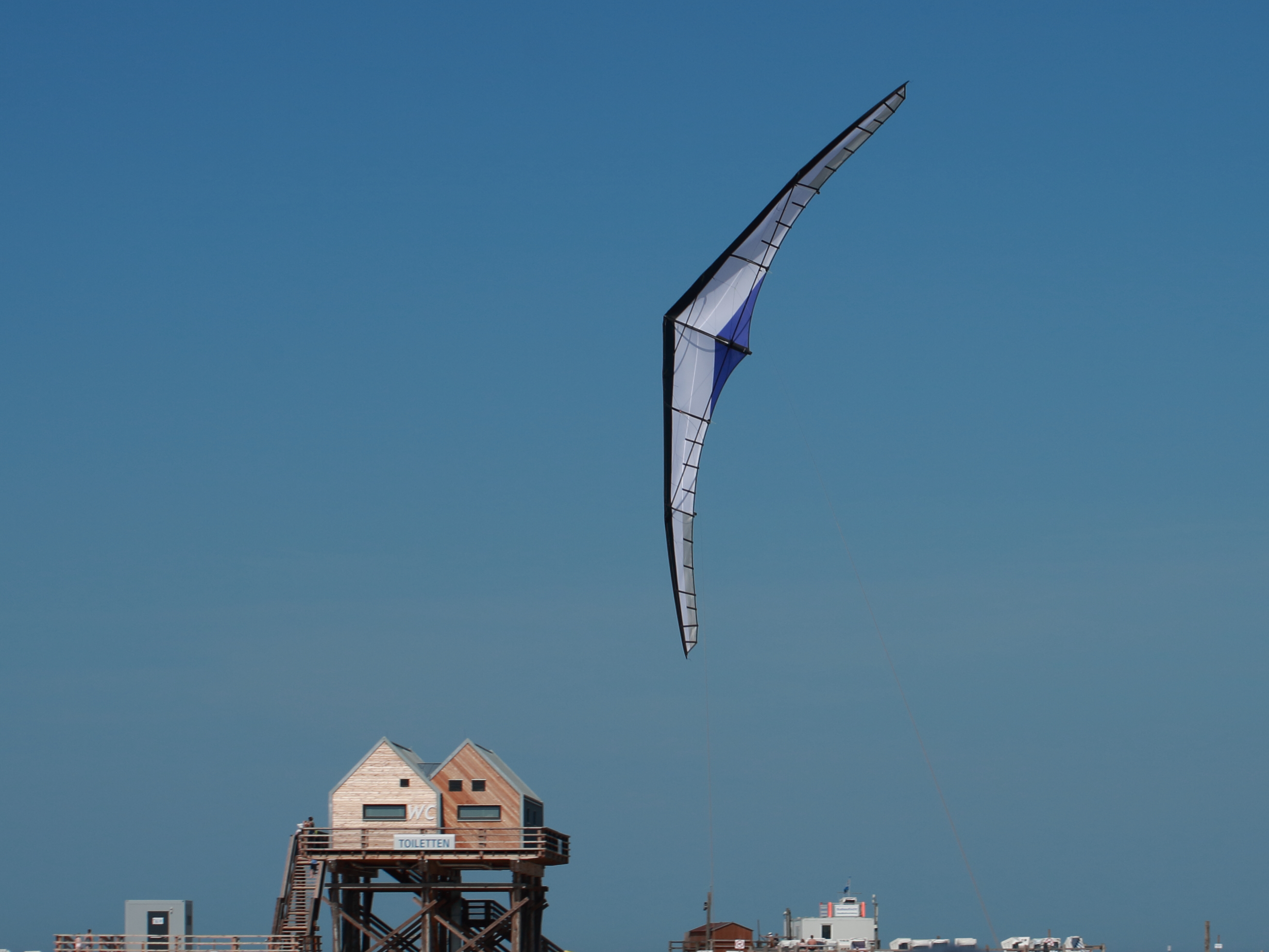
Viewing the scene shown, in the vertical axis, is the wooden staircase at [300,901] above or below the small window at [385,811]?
below

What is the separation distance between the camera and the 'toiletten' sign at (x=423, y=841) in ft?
144

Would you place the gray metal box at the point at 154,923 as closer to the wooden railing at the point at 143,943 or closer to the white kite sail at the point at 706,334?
the wooden railing at the point at 143,943

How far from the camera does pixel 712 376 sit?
3281 cm

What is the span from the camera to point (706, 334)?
106ft

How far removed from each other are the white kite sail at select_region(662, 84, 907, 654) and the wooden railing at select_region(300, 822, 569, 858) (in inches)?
574

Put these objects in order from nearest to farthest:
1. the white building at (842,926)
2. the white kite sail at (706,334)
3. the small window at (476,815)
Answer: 1. the white kite sail at (706,334)
2. the small window at (476,815)
3. the white building at (842,926)

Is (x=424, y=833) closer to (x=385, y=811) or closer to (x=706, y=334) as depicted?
(x=385, y=811)

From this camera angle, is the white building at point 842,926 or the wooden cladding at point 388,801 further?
the white building at point 842,926

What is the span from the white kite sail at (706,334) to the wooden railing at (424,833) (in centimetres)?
1457

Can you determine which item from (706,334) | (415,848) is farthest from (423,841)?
(706,334)

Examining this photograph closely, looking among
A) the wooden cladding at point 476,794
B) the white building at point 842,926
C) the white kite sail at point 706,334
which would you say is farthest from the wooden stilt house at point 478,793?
the white building at point 842,926

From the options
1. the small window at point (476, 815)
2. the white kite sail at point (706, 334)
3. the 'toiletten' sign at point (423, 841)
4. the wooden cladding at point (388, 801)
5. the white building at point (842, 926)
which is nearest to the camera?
the white kite sail at point (706, 334)

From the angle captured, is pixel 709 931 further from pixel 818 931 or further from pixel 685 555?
pixel 685 555

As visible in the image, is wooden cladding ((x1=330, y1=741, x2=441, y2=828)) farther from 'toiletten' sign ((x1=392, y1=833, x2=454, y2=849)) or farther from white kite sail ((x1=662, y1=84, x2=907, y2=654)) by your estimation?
white kite sail ((x1=662, y1=84, x2=907, y2=654))
